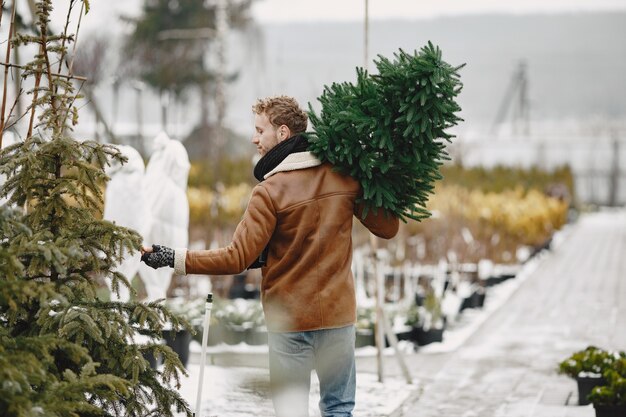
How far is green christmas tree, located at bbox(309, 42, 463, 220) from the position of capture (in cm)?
473

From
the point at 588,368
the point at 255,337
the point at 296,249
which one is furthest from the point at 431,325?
the point at 296,249

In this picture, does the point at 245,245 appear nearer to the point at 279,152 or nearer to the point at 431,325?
the point at 279,152

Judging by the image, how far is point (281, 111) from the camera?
475 centimetres

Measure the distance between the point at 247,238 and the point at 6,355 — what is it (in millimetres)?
1105

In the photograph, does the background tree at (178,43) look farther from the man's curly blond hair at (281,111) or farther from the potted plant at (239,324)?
the man's curly blond hair at (281,111)

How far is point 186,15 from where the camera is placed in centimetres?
4075

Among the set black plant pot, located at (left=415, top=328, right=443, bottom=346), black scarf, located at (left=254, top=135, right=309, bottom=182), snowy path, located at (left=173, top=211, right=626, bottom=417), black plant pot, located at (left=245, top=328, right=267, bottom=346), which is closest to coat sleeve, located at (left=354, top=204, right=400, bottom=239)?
black scarf, located at (left=254, top=135, right=309, bottom=182)

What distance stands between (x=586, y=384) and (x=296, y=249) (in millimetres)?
3411

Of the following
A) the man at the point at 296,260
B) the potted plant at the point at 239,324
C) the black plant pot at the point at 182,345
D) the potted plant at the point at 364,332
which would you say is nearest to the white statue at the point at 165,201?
the black plant pot at the point at 182,345

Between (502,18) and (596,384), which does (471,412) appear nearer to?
(596,384)

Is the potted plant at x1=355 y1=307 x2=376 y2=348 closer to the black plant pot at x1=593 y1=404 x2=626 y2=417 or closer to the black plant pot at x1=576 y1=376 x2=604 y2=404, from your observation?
the black plant pot at x1=576 y1=376 x2=604 y2=404

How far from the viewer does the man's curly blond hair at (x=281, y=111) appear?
15.6 feet

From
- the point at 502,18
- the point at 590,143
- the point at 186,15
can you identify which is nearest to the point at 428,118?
the point at 186,15

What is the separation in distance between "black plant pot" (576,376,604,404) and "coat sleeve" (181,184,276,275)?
3.50 m
